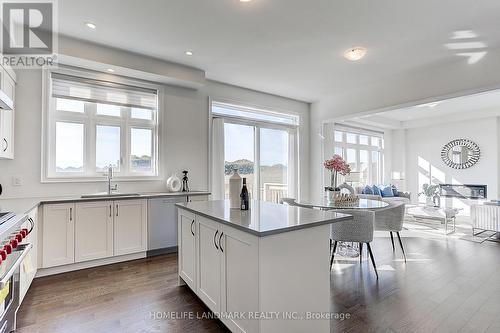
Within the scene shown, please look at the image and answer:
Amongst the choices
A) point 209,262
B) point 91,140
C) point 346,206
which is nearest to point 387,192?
point 346,206

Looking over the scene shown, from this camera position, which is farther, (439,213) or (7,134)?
(439,213)

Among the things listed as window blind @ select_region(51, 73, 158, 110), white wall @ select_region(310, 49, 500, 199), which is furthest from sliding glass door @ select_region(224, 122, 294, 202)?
window blind @ select_region(51, 73, 158, 110)

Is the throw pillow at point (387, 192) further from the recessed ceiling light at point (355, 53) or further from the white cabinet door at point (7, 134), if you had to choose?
the white cabinet door at point (7, 134)

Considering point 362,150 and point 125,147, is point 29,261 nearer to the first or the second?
point 125,147

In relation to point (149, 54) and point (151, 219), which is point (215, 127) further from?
point (151, 219)

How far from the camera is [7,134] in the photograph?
9.26ft

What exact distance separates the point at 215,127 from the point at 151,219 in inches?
79.8

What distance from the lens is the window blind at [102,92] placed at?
3451 millimetres

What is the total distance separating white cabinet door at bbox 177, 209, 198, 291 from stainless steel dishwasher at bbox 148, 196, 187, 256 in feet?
3.89

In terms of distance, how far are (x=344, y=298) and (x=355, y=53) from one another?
122 inches

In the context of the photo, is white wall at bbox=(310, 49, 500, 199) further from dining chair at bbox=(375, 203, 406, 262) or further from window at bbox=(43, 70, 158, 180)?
window at bbox=(43, 70, 158, 180)

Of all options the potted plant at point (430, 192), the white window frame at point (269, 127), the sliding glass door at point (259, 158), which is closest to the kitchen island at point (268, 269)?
the white window frame at point (269, 127)

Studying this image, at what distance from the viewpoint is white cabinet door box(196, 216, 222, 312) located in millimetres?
1962

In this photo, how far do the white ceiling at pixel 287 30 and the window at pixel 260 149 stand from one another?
3.84 ft
